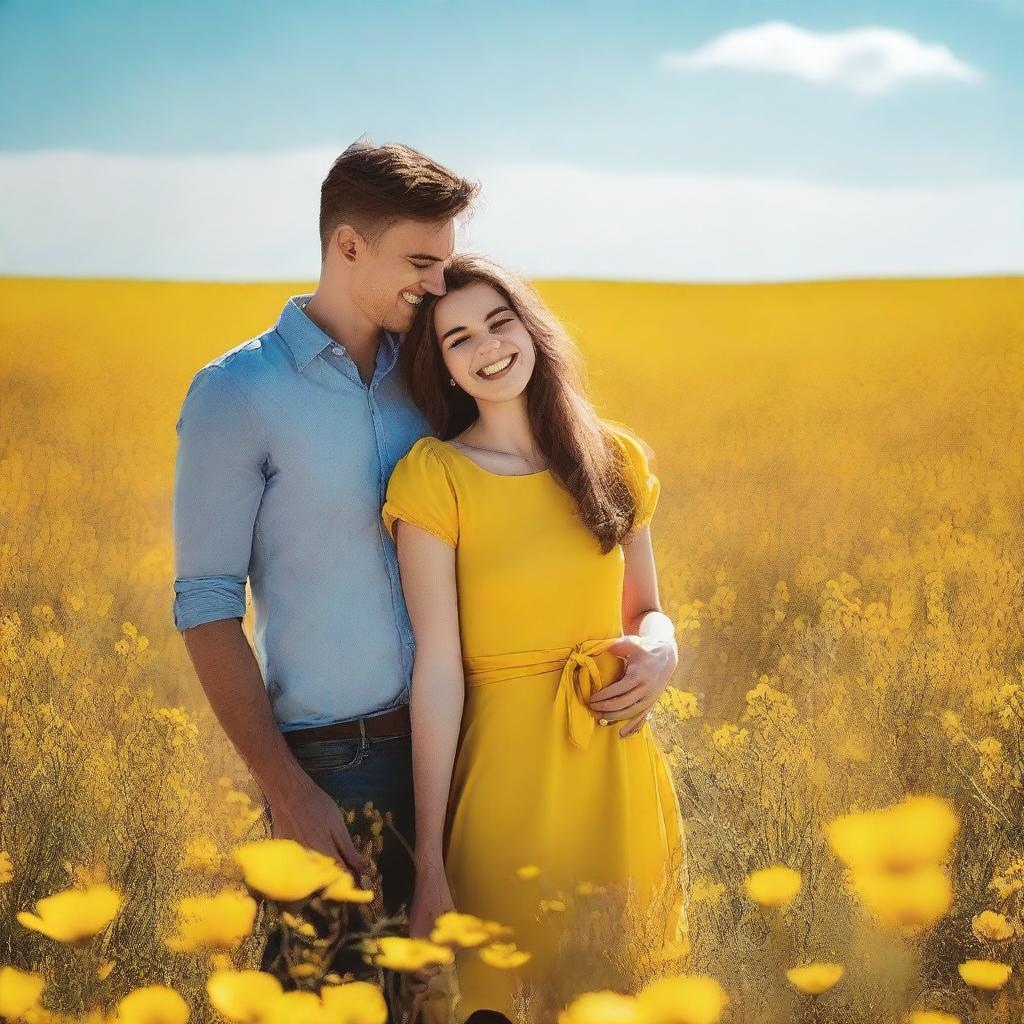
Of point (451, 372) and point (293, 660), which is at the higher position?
point (451, 372)

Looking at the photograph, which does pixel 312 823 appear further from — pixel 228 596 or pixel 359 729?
pixel 228 596

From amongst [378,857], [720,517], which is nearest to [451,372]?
[378,857]

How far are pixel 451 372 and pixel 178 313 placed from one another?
425 inches

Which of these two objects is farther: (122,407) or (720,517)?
(122,407)

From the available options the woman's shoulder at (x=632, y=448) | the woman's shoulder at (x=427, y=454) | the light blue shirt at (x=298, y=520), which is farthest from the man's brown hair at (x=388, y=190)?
the woman's shoulder at (x=632, y=448)

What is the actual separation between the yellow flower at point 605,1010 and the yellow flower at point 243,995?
14.4 inches

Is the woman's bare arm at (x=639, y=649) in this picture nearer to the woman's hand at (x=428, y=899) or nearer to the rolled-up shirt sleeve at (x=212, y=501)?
the woman's hand at (x=428, y=899)

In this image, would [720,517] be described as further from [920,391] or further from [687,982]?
[687,982]

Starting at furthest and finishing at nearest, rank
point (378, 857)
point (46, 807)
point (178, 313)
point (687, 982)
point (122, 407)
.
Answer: point (178, 313) → point (122, 407) → point (46, 807) → point (378, 857) → point (687, 982)

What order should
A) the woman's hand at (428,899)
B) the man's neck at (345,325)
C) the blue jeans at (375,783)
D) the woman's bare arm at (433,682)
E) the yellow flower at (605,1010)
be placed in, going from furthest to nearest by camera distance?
the man's neck at (345,325), the blue jeans at (375,783), the woman's bare arm at (433,682), the woman's hand at (428,899), the yellow flower at (605,1010)

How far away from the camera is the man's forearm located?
2311mm

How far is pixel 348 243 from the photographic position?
8.40ft

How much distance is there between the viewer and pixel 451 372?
8.43 feet

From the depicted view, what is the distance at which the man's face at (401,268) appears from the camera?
98.9 inches
